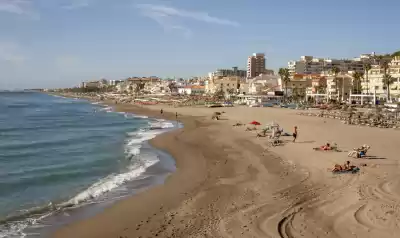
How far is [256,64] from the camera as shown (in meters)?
193

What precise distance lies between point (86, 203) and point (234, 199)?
197 inches

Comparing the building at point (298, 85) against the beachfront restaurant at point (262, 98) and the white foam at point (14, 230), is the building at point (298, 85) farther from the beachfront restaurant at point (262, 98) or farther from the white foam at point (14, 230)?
the white foam at point (14, 230)

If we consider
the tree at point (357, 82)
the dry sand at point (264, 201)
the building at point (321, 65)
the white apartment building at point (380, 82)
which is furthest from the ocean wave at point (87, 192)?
the building at point (321, 65)

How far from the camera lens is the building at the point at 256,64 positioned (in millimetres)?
192613

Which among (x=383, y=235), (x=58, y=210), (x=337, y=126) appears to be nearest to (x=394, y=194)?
(x=383, y=235)

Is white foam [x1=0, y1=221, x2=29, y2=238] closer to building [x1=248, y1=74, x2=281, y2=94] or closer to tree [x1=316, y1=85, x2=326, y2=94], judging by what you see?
tree [x1=316, y1=85, x2=326, y2=94]

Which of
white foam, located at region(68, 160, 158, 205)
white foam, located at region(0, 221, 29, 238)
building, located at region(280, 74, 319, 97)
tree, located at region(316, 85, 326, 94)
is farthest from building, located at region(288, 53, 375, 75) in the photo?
white foam, located at region(0, 221, 29, 238)

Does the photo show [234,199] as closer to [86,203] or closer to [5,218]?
[86,203]

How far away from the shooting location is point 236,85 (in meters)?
129

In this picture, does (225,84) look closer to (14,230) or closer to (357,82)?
(357,82)

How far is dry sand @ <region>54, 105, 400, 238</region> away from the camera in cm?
976

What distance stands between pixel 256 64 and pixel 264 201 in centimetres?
18536

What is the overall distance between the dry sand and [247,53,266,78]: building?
174m

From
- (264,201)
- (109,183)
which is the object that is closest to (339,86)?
(109,183)
